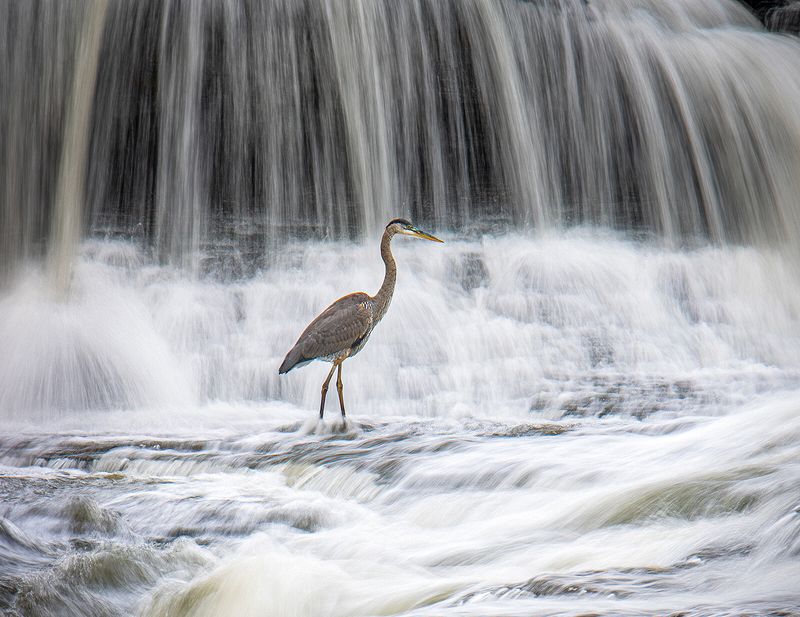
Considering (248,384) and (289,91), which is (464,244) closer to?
(289,91)

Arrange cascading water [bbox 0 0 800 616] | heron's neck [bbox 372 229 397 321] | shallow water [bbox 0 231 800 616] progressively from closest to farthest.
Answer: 1. shallow water [bbox 0 231 800 616]
2. cascading water [bbox 0 0 800 616]
3. heron's neck [bbox 372 229 397 321]

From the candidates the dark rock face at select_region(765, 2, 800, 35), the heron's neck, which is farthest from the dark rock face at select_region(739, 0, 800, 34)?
the heron's neck

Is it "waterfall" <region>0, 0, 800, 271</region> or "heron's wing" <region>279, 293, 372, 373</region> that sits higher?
"waterfall" <region>0, 0, 800, 271</region>

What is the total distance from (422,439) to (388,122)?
4.30 m

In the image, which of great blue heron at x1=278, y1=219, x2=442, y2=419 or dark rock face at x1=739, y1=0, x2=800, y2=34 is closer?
great blue heron at x1=278, y1=219, x2=442, y2=419

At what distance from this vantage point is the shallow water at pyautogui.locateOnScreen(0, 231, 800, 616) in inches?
154

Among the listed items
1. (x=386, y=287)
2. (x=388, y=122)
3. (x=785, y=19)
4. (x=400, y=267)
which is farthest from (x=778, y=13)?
(x=386, y=287)

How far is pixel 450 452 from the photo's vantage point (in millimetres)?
6102

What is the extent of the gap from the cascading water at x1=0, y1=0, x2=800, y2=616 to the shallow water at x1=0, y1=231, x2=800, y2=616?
0.03 m

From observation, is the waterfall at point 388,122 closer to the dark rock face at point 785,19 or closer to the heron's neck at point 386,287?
the dark rock face at point 785,19

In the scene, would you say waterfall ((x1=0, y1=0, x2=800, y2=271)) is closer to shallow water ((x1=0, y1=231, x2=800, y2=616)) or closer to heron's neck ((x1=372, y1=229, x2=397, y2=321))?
shallow water ((x1=0, y1=231, x2=800, y2=616))

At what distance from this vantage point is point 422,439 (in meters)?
6.57

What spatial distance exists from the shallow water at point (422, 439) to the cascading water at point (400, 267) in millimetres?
34

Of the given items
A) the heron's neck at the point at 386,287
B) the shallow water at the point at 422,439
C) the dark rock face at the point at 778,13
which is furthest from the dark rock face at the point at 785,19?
the heron's neck at the point at 386,287
